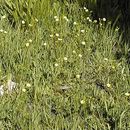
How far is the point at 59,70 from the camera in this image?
3209mm

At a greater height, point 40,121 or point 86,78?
point 86,78

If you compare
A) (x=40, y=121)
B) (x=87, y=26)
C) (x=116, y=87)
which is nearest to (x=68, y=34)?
(x=87, y=26)

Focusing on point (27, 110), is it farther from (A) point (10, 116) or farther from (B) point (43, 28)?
(B) point (43, 28)

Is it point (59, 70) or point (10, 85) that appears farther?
point (59, 70)

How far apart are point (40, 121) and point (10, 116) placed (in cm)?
21

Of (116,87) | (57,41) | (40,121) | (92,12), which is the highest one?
(92,12)

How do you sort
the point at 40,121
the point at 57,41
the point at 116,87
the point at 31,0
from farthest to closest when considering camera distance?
the point at 31,0 → the point at 57,41 → the point at 116,87 → the point at 40,121

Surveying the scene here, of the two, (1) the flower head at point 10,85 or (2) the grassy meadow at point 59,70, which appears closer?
(2) the grassy meadow at point 59,70

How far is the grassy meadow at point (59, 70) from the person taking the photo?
2781 millimetres

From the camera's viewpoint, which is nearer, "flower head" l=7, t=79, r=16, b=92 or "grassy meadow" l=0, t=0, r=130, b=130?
"grassy meadow" l=0, t=0, r=130, b=130

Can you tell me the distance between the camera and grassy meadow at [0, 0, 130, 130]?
2.78m

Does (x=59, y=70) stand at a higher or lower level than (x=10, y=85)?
higher

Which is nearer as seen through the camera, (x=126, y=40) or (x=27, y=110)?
(x=27, y=110)

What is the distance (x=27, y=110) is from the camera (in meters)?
2.88
